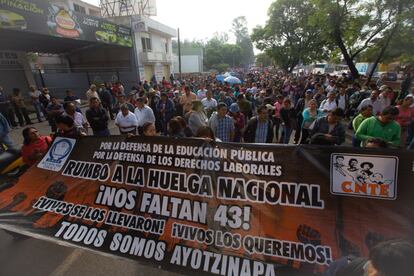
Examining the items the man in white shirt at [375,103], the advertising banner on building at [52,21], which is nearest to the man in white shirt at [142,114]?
the man in white shirt at [375,103]

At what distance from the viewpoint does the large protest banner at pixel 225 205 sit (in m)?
2.48

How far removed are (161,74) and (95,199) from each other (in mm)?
29994

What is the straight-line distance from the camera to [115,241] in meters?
2.81

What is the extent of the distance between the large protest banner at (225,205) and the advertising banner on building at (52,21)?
12.4 meters

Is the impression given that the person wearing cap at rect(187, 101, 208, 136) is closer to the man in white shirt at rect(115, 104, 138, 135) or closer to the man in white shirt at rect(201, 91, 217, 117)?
the man in white shirt at rect(115, 104, 138, 135)

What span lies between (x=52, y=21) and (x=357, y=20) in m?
19.9

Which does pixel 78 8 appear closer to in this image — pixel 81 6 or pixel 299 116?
pixel 81 6

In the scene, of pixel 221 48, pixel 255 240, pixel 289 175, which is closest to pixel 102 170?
pixel 255 240

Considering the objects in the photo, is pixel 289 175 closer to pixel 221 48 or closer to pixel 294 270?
pixel 294 270

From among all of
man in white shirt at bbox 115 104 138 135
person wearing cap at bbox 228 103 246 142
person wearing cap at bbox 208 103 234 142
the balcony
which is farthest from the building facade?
person wearing cap at bbox 208 103 234 142

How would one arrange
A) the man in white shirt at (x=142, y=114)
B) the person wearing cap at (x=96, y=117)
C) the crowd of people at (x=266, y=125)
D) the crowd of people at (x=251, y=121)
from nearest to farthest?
1. the crowd of people at (x=266, y=125)
2. the crowd of people at (x=251, y=121)
3. the person wearing cap at (x=96, y=117)
4. the man in white shirt at (x=142, y=114)

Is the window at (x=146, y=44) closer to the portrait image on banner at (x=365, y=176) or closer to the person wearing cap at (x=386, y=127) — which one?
the person wearing cap at (x=386, y=127)

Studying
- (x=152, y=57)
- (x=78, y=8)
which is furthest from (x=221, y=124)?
(x=78, y=8)

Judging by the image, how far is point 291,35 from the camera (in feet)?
122
